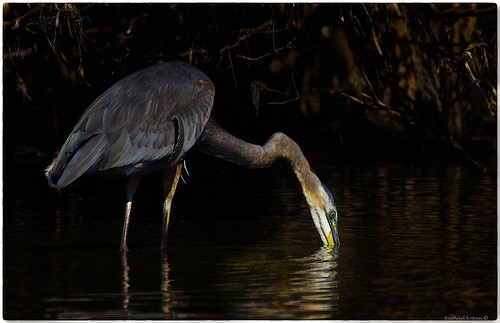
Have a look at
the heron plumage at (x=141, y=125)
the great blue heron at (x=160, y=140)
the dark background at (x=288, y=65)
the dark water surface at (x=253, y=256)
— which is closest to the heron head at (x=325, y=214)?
the great blue heron at (x=160, y=140)

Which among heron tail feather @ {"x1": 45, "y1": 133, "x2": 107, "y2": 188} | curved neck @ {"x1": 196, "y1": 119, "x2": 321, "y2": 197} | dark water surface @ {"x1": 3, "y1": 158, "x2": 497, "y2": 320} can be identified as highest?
heron tail feather @ {"x1": 45, "y1": 133, "x2": 107, "y2": 188}

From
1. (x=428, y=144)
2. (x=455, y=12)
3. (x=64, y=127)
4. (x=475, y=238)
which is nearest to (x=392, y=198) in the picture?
(x=455, y=12)

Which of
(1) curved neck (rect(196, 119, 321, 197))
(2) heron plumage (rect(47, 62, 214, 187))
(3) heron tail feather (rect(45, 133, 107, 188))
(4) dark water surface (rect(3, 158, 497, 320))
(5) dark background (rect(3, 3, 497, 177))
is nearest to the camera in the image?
(4) dark water surface (rect(3, 158, 497, 320))

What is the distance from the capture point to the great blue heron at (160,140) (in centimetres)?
863

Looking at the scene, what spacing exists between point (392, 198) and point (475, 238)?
3.01 m

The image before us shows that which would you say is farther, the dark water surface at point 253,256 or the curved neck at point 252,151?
the curved neck at point 252,151

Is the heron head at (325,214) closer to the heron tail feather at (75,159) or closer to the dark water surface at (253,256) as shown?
the dark water surface at (253,256)

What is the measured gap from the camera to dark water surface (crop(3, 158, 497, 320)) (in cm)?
694

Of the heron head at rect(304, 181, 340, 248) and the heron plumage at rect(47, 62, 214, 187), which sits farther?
the heron head at rect(304, 181, 340, 248)

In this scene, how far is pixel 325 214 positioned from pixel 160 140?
1.44 metres

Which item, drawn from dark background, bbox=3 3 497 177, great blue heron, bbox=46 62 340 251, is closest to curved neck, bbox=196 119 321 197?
great blue heron, bbox=46 62 340 251

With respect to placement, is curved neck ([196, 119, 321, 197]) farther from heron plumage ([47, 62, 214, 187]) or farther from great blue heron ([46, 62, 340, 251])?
heron plumage ([47, 62, 214, 187])

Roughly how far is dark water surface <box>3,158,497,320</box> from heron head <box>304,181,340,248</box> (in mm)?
106

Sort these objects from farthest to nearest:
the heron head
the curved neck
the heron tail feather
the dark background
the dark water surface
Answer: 1. the dark background
2. the curved neck
3. the heron head
4. the heron tail feather
5. the dark water surface
